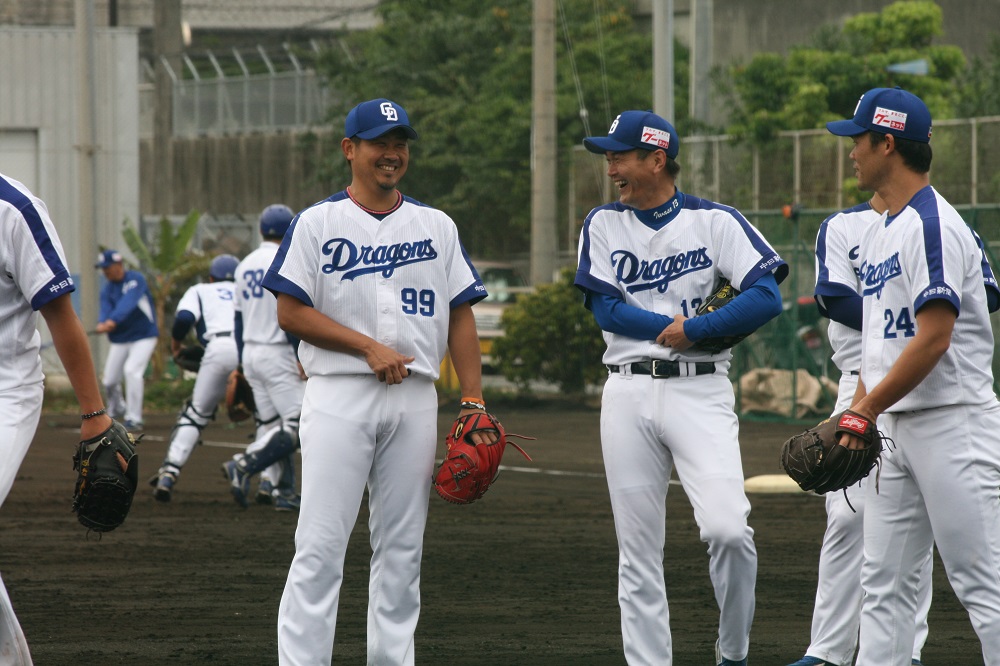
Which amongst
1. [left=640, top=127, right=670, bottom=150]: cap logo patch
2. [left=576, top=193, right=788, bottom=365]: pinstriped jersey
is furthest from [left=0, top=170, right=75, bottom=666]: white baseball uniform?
[left=640, top=127, right=670, bottom=150]: cap logo patch

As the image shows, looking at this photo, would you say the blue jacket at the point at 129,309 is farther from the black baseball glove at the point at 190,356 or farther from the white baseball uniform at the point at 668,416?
the white baseball uniform at the point at 668,416

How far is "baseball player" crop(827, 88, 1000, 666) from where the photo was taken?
17.6 feet

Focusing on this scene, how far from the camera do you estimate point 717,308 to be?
646 centimetres

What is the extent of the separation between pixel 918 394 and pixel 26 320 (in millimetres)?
3175

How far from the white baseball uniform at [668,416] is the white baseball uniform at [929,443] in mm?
708

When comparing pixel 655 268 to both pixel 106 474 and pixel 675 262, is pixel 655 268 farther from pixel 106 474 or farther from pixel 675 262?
pixel 106 474

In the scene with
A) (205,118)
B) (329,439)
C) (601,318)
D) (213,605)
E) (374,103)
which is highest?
(205,118)

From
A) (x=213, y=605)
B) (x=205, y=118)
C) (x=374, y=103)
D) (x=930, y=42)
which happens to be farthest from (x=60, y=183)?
(x=374, y=103)

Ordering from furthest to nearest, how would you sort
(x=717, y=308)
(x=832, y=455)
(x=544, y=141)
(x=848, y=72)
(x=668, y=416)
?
(x=848, y=72) < (x=544, y=141) < (x=717, y=308) < (x=668, y=416) < (x=832, y=455)

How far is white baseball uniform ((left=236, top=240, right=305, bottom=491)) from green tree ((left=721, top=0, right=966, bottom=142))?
54.3 feet

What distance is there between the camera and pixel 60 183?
29.4 metres

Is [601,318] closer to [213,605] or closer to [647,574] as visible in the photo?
[647,574]

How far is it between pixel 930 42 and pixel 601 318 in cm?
2703

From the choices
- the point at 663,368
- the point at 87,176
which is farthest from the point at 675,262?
the point at 87,176
